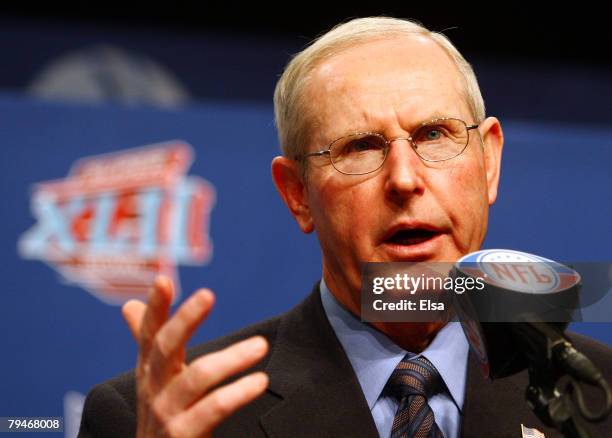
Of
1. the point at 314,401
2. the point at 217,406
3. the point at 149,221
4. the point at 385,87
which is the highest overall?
the point at 385,87

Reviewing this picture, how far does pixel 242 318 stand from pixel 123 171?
1.66ft

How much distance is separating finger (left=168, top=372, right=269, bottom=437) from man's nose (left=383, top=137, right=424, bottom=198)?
547 mm

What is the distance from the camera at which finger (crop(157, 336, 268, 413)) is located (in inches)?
37.8

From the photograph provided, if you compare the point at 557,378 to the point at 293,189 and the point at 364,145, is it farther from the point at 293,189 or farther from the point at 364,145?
the point at 293,189

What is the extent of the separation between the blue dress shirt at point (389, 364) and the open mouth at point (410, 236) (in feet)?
0.66

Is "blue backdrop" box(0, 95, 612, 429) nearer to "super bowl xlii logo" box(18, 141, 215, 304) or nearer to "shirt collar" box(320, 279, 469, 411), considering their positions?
"super bowl xlii logo" box(18, 141, 215, 304)

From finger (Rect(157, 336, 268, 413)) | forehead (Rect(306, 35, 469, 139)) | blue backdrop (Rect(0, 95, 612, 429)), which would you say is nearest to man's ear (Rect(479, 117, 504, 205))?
forehead (Rect(306, 35, 469, 139))

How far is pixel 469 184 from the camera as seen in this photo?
153 cm

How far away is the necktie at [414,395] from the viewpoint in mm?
1370

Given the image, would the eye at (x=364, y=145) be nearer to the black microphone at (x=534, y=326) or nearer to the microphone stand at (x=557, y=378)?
the black microphone at (x=534, y=326)

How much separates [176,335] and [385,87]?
725 millimetres

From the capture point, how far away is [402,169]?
145cm

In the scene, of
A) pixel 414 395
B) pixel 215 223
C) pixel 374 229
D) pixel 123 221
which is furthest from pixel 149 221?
pixel 414 395

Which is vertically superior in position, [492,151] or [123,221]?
[492,151]
